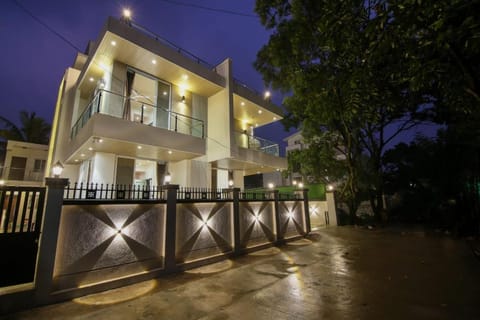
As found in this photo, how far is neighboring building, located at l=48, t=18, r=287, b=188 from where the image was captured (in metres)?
7.02

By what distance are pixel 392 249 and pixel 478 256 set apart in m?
1.80

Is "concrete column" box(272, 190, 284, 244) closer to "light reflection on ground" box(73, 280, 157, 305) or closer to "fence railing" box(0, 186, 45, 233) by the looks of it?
"light reflection on ground" box(73, 280, 157, 305)

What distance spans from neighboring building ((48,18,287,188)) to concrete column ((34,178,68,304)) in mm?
3272

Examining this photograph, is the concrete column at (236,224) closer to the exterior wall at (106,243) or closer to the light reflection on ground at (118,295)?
the exterior wall at (106,243)

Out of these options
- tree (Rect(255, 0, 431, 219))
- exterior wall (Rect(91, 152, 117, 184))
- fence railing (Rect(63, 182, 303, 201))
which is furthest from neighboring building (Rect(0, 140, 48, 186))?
tree (Rect(255, 0, 431, 219))

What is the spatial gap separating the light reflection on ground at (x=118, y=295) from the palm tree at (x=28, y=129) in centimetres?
2223

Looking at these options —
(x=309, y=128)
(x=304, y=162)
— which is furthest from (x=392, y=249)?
(x=309, y=128)

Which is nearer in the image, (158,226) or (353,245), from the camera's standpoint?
(158,226)

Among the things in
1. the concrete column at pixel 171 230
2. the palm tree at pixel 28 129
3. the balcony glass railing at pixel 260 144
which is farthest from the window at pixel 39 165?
the concrete column at pixel 171 230

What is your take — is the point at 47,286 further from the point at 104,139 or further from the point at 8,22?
the point at 8,22

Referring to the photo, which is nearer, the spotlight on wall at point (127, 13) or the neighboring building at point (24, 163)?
the spotlight on wall at point (127, 13)

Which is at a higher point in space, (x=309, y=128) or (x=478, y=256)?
(x=309, y=128)

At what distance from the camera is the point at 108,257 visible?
383 centimetres

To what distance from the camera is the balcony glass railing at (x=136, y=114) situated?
6926mm
